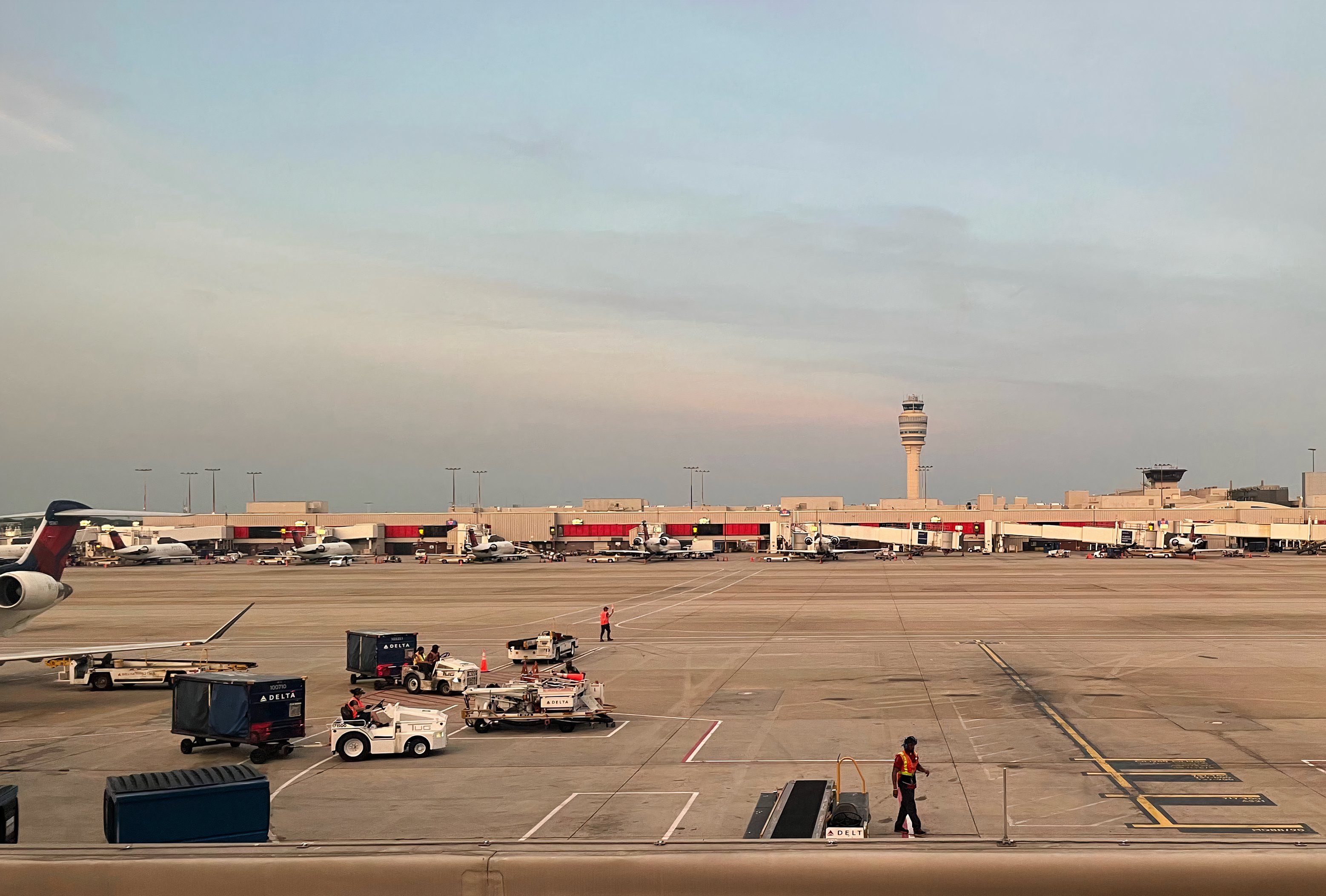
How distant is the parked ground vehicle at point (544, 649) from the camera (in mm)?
47562

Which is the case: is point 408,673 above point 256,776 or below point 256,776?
below

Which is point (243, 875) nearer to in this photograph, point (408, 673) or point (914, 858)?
point (914, 858)

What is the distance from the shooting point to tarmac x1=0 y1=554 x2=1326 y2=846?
72.5ft

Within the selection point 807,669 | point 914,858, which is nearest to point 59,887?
point 914,858

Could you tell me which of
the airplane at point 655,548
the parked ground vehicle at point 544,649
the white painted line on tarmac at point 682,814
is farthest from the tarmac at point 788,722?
the airplane at point 655,548

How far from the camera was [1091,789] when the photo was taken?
23.8 metres

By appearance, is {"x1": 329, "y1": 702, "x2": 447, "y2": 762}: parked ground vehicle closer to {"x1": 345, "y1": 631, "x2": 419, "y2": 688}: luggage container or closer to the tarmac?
the tarmac

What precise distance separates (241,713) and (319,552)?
12772 centimetres

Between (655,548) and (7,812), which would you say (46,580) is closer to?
(7,812)

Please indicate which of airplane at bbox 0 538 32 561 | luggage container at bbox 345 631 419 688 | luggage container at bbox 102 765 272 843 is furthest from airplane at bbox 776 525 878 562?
luggage container at bbox 102 765 272 843

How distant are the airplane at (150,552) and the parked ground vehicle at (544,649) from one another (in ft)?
416

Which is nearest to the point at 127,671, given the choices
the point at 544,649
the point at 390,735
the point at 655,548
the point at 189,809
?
the point at 544,649

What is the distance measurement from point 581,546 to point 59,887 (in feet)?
620

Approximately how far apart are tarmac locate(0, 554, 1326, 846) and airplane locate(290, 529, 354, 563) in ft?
224
